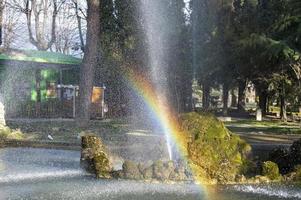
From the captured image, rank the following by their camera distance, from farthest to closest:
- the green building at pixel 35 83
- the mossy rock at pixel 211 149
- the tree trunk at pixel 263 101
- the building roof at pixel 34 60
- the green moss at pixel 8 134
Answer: the tree trunk at pixel 263 101 → the building roof at pixel 34 60 → the green building at pixel 35 83 → the green moss at pixel 8 134 → the mossy rock at pixel 211 149

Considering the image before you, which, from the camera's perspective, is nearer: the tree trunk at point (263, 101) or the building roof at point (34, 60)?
the building roof at point (34, 60)

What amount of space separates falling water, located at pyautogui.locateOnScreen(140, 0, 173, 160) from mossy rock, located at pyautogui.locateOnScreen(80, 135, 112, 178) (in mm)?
20769

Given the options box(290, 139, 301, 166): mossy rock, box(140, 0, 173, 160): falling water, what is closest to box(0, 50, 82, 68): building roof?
box(140, 0, 173, 160): falling water

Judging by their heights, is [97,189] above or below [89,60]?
below

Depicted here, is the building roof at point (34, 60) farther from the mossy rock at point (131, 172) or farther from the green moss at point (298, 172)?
the green moss at point (298, 172)

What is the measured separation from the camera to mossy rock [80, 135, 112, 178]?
40.1 feet

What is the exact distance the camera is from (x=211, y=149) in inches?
486

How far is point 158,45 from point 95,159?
1047 inches

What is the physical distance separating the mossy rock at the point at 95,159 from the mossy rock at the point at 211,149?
1.90 meters

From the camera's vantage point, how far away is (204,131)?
1258 centimetres

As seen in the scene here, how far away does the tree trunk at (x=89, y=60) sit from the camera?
2598cm

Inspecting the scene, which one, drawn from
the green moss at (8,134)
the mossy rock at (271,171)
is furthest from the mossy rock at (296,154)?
the green moss at (8,134)

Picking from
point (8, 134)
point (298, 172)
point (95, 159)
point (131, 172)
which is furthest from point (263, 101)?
point (131, 172)

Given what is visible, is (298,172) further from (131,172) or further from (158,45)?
(158,45)
